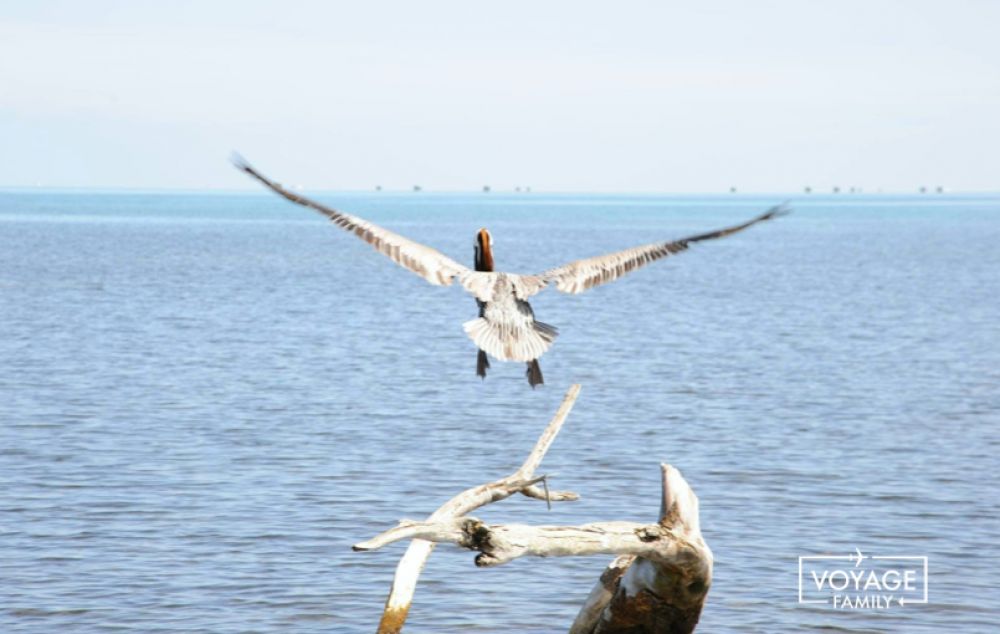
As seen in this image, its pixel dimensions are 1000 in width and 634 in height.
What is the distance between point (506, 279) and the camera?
1593 centimetres

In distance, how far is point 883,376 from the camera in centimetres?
3903

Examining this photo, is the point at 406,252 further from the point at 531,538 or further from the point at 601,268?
the point at 531,538

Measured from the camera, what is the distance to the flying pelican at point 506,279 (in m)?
15.3

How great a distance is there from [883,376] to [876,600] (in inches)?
854

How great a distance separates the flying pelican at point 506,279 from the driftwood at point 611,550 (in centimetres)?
156

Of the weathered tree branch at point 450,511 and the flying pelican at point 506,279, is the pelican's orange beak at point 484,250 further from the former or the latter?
the weathered tree branch at point 450,511

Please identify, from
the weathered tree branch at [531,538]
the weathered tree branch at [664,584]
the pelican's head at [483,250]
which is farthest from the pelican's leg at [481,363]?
the weathered tree branch at [531,538]

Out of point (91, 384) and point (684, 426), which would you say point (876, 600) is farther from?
point (91, 384)

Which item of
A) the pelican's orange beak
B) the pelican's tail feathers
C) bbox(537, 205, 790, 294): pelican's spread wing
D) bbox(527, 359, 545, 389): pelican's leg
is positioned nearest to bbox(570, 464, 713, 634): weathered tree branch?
bbox(527, 359, 545, 389): pelican's leg

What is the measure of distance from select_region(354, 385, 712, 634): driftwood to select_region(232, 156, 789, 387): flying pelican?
1.56 m

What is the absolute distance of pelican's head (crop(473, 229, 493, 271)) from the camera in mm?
16125

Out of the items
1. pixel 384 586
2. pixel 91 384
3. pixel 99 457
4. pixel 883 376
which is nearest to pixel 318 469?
pixel 99 457

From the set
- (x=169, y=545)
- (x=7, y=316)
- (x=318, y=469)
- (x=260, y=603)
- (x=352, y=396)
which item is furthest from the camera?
(x=7, y=316)

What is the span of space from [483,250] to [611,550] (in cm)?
467
